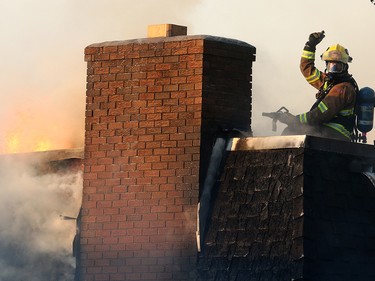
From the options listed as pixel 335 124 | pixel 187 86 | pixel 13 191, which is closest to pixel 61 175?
pixel 13 191

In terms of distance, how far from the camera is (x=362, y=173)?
14.1m

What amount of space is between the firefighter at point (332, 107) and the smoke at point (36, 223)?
8.77 ft

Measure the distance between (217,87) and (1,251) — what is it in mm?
3375

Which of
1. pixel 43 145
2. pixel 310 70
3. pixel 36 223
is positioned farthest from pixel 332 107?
pixel 43 145

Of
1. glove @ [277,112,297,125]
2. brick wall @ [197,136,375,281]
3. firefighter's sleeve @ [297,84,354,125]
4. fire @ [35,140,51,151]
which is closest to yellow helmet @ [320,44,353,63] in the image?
firefighter's sleeve @ [297,84,354,125]

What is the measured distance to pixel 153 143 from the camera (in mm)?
14516

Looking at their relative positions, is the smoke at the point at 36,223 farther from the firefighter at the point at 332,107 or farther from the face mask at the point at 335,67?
the face mask at the point at 335,67

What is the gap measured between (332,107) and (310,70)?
1.13 meters

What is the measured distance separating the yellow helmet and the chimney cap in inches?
67.2

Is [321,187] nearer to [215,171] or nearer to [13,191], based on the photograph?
[215,171]

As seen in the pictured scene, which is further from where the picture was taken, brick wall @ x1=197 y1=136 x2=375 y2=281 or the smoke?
the smoke

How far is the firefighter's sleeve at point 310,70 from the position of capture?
16.0m

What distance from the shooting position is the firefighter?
15039 mm

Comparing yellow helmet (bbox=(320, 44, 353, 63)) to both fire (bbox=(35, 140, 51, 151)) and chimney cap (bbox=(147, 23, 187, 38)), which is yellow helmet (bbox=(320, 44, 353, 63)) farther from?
fire (bbox=(35, 140, 51, 151))
